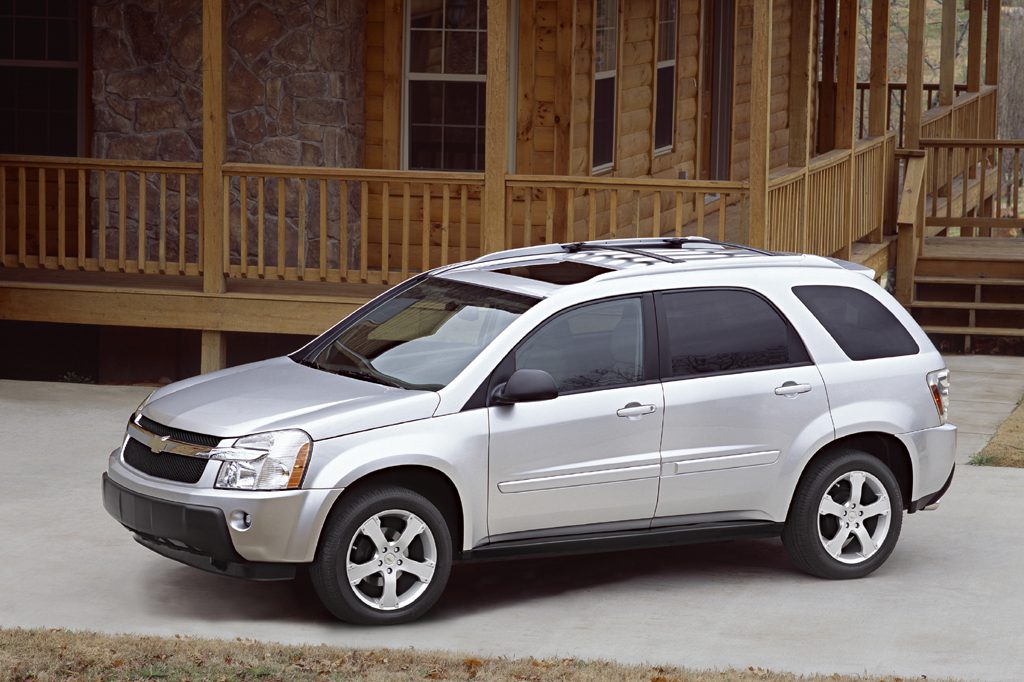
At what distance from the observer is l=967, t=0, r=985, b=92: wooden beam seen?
25125 mm

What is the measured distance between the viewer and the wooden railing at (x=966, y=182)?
1998 cm

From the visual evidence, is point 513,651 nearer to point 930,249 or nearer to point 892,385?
point 892,385

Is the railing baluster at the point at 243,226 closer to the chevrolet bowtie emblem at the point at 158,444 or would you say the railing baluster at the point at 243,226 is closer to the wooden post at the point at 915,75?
the chevrolet bowtie emblem at the point at 158,444

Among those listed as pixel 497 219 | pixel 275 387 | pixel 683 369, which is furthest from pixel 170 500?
pixel 497 219

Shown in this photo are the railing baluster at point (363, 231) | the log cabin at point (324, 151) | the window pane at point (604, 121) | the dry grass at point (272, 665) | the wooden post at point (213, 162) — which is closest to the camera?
the dry grass at point (272, 665)

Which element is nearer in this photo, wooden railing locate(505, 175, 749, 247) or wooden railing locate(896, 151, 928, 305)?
wooden railing locate(505, 175, 749, 247)

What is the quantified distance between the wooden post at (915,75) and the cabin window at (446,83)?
6.93 m

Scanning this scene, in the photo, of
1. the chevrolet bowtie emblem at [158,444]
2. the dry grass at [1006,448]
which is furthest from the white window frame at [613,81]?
the chevrolet bowtie emblem at [158,444]

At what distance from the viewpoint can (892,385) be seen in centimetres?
853

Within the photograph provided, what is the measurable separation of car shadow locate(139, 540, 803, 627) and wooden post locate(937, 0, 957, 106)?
15.3 meters

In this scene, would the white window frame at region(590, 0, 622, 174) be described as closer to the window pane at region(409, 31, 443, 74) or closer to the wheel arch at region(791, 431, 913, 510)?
the window pane at region(409, 31, 443, 74)

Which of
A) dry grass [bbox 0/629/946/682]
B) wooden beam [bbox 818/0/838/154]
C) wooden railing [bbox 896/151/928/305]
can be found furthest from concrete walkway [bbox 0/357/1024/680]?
wooden beam [bbox 818/0/838/154]

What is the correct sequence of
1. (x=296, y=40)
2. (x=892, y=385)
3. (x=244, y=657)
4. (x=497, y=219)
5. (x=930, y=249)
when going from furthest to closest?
1. (x=930, y=249)
2. (x=296, y=40)
3. (x=497, y=219)
4. (x=892, y=385)
5. (x=244, y=657)

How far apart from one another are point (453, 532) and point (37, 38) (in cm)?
908
